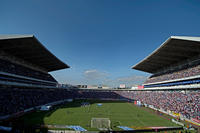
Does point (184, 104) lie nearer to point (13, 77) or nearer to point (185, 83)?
point (185, 83)

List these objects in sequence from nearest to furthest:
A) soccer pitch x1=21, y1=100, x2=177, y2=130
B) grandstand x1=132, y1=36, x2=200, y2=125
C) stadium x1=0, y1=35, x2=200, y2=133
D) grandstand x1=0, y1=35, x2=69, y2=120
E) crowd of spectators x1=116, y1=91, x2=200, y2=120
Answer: stadium x1=0, y1=35, x2=200, y2=133 → soccer pitch x1=21, y1=100, x2=177, y2=130 → grandstand x1=0, y1=35, x2=69, y2=120 → crowd of spectators x1=116, y1=91, x2=200, y2=120 → grandstand x1=132, y1=36, x2=200, y2=125

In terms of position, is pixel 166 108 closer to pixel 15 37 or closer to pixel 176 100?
pixel 176 100

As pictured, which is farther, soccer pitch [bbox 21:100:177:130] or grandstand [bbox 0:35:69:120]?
grandstand [bbox 0:35:69:120]

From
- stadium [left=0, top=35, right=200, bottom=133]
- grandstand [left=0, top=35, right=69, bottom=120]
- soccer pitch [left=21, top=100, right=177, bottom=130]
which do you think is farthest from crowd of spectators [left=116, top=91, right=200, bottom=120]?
grandstand [left=0, top=35, right=69, bottom=120]

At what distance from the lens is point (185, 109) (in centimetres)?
2498

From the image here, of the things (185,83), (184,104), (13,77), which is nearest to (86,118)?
(13,77)

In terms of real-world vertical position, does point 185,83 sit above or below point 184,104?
above

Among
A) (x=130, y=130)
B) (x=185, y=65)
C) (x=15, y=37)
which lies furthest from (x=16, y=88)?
(x=185, y=65)

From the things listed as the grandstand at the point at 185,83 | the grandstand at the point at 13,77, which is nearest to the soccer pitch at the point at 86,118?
the grandstand at the point at 13,77

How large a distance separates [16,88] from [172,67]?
178 feet

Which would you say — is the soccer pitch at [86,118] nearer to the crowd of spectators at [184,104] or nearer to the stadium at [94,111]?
the stadium at [94,111]

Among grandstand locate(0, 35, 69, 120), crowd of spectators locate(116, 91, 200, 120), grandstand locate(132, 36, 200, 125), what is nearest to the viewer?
grandstand locate(0, 35, 69, 120)

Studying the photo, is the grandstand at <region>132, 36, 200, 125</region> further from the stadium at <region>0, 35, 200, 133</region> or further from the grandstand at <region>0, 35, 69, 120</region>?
the grandstand at <region>0, 35, 69, 120</region>

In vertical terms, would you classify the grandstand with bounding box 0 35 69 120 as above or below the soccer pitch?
above
